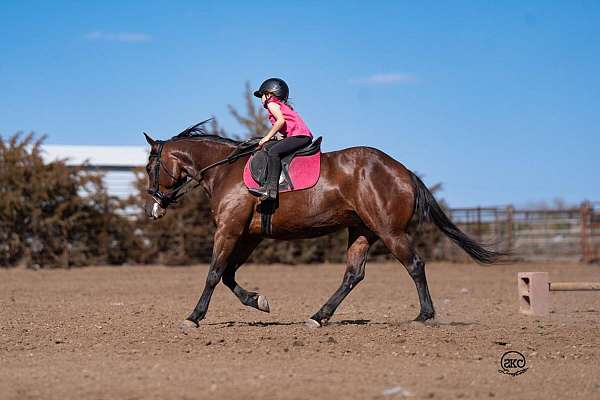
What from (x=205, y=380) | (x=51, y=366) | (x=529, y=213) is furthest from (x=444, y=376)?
(x=529, y=213)

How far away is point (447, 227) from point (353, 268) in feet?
4.22

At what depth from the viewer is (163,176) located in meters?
10.2

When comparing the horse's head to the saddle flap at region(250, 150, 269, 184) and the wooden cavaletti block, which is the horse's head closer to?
the saddle flap at region(250, 150, 269, 184)

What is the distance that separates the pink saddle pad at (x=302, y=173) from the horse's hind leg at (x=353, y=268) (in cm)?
103

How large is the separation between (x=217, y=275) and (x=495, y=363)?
353 cm

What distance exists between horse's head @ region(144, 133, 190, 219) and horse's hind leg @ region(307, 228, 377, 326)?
2.22 metres

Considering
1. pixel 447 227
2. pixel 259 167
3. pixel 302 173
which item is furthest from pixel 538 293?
pixel 259 167

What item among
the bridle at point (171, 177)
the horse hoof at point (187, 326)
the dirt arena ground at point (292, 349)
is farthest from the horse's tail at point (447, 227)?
the horse hoof at point (187, 326)

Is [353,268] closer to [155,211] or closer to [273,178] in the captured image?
[273,178]

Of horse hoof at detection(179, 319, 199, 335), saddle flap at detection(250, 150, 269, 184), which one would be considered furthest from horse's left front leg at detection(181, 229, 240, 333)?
saddle flap at detection(250, 150, 269, 184)

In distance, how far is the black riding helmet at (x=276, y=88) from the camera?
31.6 feet

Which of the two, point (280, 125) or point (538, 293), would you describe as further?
point (538, 293)

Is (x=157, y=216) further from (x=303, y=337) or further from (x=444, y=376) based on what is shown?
(x=444, y=376)

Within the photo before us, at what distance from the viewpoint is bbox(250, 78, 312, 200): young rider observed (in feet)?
30.7
